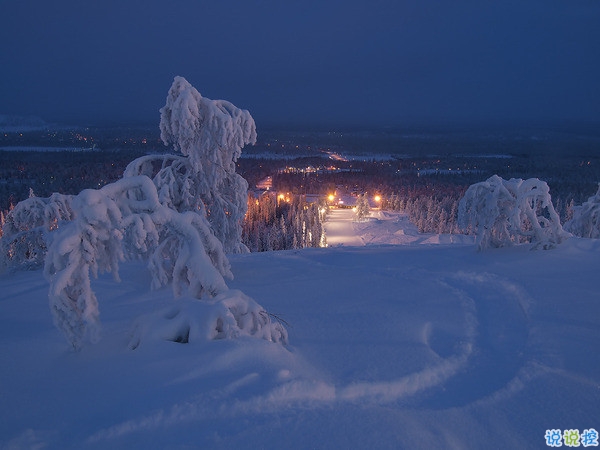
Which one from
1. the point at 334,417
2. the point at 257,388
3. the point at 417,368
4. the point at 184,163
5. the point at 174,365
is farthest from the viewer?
the point at 184,163

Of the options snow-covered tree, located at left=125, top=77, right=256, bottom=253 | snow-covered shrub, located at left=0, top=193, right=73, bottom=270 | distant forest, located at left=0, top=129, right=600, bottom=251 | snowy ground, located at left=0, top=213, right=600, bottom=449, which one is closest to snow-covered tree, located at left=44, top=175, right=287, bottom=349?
snowy ground, located at left=0, top=213, right=600, bottom=449

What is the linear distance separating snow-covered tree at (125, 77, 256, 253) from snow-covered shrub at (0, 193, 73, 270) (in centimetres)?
439

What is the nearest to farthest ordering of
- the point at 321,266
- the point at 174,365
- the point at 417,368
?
1. the point at 174,365
2. the point at 417,368
3. the point at 321,266

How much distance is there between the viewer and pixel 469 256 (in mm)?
11312

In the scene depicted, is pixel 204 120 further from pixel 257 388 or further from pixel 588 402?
pixel 588 402

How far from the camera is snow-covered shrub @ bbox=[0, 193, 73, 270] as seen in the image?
12.5 meters

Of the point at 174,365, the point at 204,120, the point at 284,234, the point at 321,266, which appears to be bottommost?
the point at 284,234

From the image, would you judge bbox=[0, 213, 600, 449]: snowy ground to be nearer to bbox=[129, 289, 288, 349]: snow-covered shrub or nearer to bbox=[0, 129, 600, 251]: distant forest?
bbox=[129, 289, 288, 349]: snow-covered shrub

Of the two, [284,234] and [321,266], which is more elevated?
[321,266]

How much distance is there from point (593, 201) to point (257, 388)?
1900 centimetres

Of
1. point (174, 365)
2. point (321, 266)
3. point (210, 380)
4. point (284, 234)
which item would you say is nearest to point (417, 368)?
point (210, 380)

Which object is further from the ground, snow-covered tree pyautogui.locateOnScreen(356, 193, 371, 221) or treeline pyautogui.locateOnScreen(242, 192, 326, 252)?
snow-covered tree pyautogui.locateOnScreen(356, 193, 371, 221)

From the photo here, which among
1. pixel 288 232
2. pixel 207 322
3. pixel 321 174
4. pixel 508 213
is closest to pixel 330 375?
pixel 207 322

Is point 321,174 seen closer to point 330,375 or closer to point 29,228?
point 29,228
